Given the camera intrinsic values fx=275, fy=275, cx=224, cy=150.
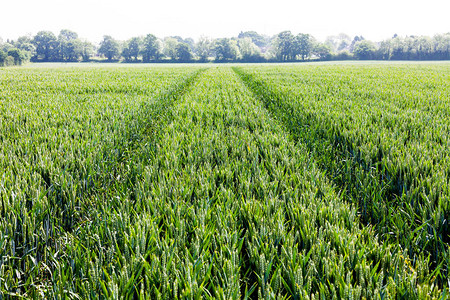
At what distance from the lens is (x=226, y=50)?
97188 mm

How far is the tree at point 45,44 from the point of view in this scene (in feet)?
316

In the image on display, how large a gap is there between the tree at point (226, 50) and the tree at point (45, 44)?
57337 millimetres

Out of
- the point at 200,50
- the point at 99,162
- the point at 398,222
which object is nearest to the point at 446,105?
the point at 398,222

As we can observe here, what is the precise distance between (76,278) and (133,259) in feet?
1.01

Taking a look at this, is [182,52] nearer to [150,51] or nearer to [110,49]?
[150,51]

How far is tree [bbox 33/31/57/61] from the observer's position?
9619cm

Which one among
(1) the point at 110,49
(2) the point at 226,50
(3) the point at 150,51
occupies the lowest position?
(3) the point at 150,51

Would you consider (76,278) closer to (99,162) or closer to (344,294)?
(344,294)

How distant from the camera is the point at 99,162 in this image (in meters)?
3.13

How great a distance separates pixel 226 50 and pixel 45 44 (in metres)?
73.7

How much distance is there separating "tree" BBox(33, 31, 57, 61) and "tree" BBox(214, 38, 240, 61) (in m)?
57.3

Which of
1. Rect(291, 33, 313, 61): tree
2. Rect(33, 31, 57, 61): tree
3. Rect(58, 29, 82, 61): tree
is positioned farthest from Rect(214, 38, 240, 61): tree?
Rect(33, 31, 57, 61): tree

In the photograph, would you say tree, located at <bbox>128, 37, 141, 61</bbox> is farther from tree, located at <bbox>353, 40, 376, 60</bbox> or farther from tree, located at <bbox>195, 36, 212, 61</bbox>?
tree, located at <bbox>353, 40, 376, 60</bbox>

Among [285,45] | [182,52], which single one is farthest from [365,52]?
[182,52]
